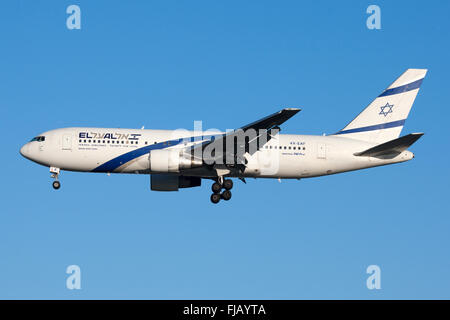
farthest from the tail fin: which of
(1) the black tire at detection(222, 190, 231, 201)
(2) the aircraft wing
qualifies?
(1) the black tire at detection(222, 190, 231, 201)

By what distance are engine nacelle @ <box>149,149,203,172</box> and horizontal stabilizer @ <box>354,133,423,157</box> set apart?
36.5ft

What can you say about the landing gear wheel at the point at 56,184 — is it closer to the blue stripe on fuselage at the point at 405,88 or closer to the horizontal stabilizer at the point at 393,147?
the horizontal stabilizer at the point at 393,147

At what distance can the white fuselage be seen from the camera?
43969 millimetres

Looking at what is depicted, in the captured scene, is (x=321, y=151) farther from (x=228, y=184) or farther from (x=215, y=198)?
(x=215, y=198)

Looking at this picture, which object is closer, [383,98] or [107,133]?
[107,133]

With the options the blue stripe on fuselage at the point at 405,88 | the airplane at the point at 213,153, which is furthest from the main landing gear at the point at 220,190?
the blue stripe on fuselage at the point at 405,88

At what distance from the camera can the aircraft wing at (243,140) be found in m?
40.7

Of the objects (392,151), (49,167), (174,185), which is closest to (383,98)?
(392,151)

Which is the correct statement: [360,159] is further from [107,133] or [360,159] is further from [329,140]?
[107,133]

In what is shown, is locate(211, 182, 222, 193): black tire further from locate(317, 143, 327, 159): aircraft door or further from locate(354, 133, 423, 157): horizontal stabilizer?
locate(354, 133, 423, 157): horizontal stabilizer

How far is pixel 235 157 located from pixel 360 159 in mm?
8203

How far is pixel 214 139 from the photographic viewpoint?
141 ft

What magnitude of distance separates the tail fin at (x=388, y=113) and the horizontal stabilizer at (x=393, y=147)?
2.04 metres

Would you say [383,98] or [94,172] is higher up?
[383,98]
